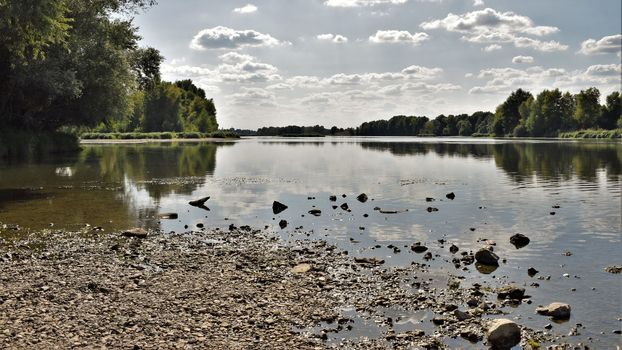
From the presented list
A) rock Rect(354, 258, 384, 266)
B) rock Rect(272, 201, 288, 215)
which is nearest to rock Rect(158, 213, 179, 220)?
rock Rect(272, 201, 288, 215)

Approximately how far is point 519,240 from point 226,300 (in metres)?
11.5

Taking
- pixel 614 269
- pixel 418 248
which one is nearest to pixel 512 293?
pixel 614 269

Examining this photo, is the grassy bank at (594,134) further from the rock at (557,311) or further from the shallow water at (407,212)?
the rock at (557,311)

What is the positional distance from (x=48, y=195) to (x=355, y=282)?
23.1 metres

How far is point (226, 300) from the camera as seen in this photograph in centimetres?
1162

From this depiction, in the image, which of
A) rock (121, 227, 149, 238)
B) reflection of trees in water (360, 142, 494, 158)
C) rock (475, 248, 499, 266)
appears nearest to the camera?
rock (475, 248, 499, 266)

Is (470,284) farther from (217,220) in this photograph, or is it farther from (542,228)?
(217,220)

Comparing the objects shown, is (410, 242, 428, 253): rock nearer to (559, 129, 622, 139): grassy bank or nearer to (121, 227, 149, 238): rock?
(121, 227, 149, 238): rock

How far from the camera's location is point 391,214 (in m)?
24.2

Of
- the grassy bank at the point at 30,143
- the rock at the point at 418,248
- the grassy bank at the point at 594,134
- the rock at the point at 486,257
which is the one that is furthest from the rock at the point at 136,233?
the grassy bank at the point at 594,134

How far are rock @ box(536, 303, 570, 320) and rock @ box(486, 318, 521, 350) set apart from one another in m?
1.67

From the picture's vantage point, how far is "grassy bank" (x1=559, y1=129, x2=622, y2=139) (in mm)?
169875

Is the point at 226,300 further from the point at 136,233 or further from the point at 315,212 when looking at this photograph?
the point at 315,212

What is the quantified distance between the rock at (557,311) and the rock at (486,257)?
403cm
